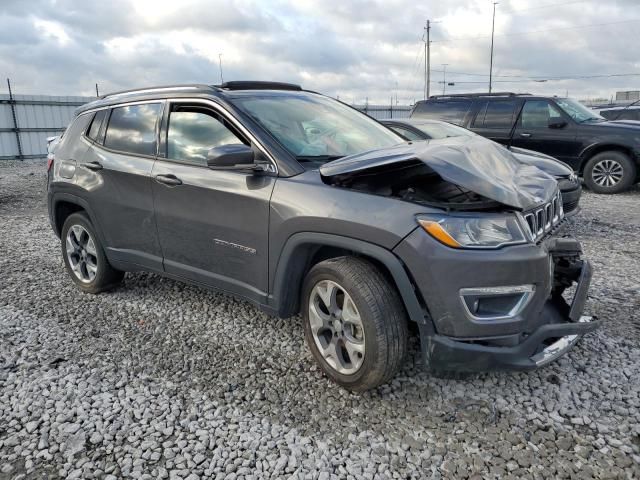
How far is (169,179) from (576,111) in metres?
8.91

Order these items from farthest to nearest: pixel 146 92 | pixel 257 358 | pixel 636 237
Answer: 1. pixel 636 237
2. pixel 146 92
3. pixel 257 358

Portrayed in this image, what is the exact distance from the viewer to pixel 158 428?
2.66 m

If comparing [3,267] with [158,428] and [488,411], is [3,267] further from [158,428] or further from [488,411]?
[488,411]

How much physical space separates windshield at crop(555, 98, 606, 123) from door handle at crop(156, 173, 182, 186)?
8587mm

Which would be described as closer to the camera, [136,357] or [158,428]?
[158,428]

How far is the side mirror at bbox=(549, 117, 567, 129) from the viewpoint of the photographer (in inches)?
374

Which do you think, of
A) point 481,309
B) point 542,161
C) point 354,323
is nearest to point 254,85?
point 354,323

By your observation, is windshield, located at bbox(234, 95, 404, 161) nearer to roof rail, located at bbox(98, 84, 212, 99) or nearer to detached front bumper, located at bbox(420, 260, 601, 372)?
roof rail, located at bbox(98, 84, 212, 99)

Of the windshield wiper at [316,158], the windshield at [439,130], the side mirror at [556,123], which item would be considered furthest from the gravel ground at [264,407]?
the side mirror at [556,123]

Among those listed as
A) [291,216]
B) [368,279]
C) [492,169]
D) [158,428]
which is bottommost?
[158,428]

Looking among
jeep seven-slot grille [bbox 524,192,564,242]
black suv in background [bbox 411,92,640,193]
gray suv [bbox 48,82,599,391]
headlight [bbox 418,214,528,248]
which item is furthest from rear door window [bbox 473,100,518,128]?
headlight [bbox 418,214,528,248]

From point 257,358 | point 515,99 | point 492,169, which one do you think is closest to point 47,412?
point 257,358

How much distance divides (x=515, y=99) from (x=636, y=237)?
14.7ft

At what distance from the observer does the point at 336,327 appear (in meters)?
2.89
